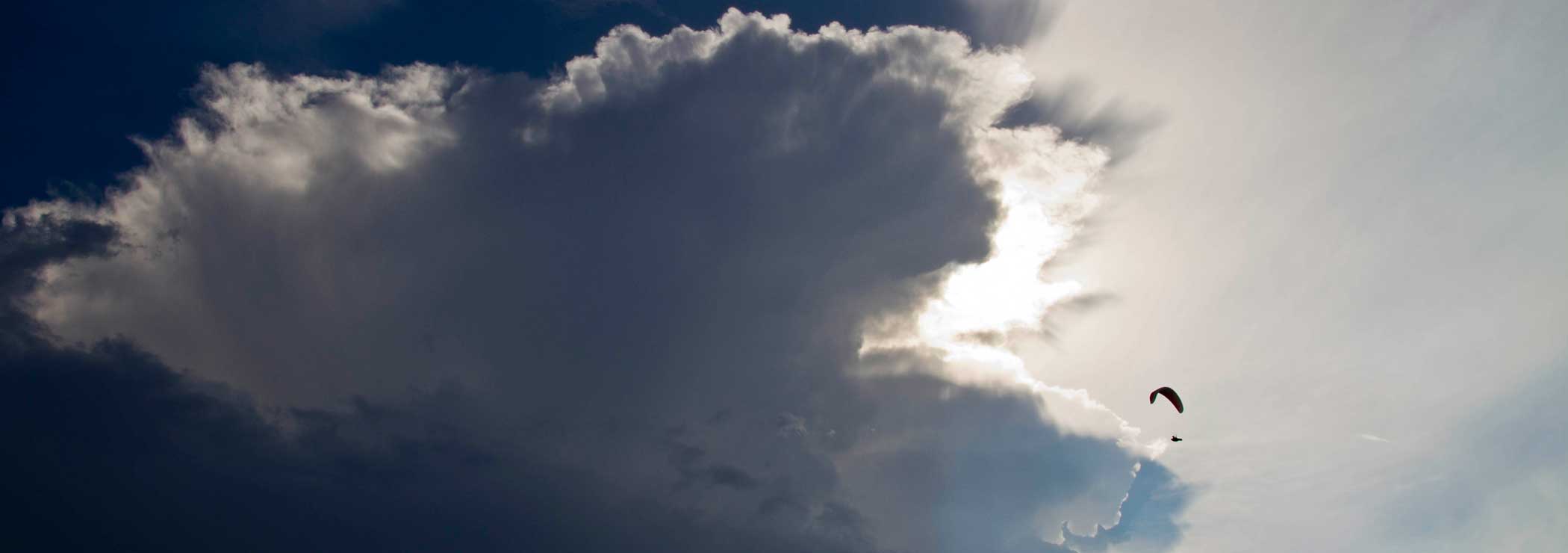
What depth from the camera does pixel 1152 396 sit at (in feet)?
326

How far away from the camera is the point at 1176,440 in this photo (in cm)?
10238

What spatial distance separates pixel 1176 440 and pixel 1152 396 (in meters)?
10.0
